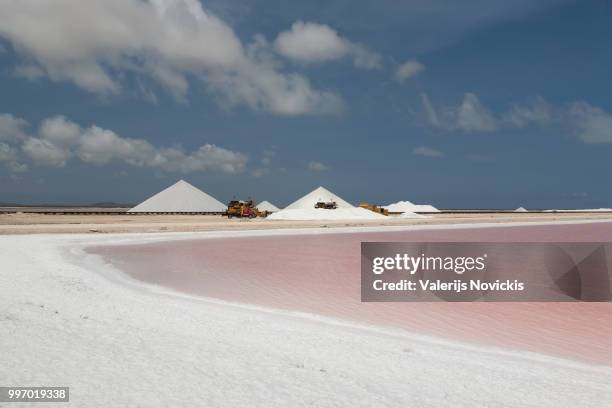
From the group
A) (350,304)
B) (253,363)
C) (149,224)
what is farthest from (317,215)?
(253,363)

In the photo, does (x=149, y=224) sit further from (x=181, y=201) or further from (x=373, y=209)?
(x=181, y=201)

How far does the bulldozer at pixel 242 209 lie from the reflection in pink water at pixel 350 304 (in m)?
45.4

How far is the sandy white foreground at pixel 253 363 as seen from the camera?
17.9 ft

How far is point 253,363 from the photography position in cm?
657

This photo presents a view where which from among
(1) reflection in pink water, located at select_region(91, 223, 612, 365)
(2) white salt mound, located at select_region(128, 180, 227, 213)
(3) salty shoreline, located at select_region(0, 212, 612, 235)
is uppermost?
(2) white salt mound, located at select_region(128, 180, 227, 213)

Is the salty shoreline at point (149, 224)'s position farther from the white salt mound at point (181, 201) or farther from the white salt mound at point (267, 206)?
the white salt mound at point (267, 206)

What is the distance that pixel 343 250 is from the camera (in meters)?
26.1

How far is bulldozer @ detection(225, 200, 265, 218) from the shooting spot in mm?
68500

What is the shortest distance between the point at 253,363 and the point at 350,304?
5773 mm

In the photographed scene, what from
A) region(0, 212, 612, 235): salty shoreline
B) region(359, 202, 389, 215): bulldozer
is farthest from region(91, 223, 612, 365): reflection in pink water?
region(359, 202, 389, 215): bulldozer

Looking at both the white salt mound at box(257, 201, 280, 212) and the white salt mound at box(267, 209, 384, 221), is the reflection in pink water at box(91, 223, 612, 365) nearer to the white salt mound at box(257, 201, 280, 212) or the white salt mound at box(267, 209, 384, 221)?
the white salt mound at box(267, 209, 384, 221)

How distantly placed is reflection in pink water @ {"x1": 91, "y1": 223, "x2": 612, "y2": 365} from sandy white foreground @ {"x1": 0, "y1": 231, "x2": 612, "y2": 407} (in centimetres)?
110

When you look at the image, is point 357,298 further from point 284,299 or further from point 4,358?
point 4,358

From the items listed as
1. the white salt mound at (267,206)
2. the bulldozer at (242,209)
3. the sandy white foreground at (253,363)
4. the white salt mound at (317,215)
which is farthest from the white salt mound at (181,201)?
the sandy white foreground at (253,363)
